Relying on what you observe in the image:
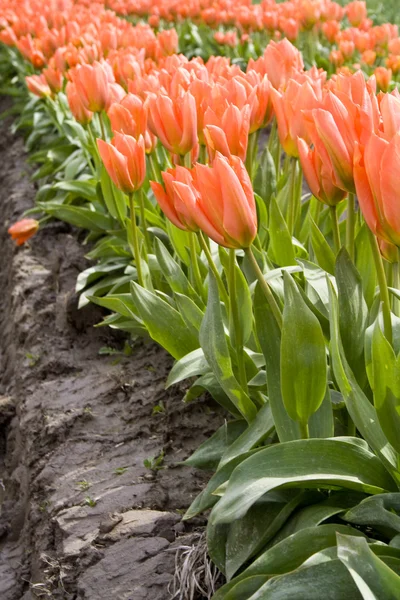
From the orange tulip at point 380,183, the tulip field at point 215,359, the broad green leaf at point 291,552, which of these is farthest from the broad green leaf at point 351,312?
the broad green leaf at point 291,552

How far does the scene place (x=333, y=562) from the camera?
1421 mm

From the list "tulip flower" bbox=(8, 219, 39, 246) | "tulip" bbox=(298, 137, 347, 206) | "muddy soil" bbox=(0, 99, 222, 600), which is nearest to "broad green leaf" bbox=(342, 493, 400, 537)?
"muddy soil" bbox=(0, 99, 222, 600)

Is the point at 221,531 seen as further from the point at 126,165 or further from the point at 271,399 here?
the point at 126,165

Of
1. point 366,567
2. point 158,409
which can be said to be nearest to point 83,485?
point 158,409

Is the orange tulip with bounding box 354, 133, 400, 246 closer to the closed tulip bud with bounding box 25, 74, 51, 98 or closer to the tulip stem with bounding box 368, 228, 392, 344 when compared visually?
the tulip stem with bounding box 368, 228, 392, 344

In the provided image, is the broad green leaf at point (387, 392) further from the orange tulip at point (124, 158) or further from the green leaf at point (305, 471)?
the orange tulip at point (124, 158)

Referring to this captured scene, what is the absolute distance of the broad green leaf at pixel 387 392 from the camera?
5.32 feet

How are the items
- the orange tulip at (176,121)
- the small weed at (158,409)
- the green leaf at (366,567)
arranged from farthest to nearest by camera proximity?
the small weed at (158,409)
the orange tulip at (176,121)
the green leaf at (366,567)

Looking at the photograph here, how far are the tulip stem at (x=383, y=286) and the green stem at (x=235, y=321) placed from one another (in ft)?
1.18

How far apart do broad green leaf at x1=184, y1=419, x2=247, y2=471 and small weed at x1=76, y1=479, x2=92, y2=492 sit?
47 centimetres

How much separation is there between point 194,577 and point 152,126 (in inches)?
49.4

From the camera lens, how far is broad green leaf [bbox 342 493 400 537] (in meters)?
1.55

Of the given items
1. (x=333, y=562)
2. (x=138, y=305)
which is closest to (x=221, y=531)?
(x=333, y=562)

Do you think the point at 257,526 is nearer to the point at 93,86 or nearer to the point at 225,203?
the point at 225,203
